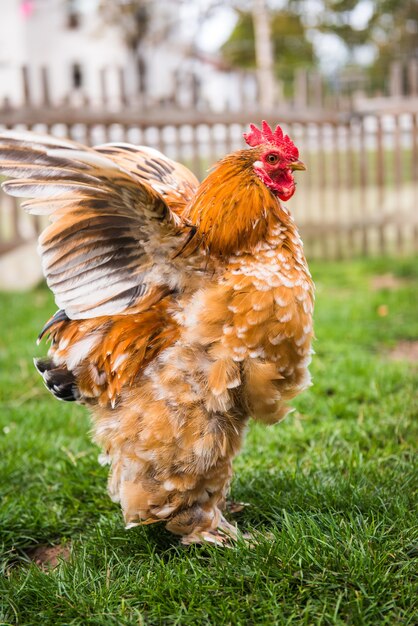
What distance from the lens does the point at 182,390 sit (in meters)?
2.51

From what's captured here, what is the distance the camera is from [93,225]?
7.84ft

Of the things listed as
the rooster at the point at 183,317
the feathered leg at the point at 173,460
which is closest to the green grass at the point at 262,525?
the feathered leg at the point at 173,460

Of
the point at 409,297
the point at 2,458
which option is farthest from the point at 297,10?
the point at 2,458

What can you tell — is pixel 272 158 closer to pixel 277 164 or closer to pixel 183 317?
pixel 277 164

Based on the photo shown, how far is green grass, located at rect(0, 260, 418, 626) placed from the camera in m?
2.29

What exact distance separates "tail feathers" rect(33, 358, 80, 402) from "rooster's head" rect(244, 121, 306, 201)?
112cm

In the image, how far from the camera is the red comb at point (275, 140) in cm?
268

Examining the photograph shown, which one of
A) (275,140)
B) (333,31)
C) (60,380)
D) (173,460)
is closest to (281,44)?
(333,31)

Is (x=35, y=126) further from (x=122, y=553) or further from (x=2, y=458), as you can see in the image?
(x=122, y=553)

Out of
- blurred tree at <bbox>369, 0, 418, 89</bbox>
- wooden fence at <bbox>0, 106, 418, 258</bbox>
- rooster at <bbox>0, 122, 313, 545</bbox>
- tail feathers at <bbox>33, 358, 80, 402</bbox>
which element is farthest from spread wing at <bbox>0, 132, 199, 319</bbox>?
blurred tree at <bbox>369, 0, 418, 89</bbox>

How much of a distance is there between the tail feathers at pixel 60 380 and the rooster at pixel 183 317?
0.4 inches

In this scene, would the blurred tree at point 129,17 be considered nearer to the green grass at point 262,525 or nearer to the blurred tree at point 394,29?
the blurred tree at point 394,29

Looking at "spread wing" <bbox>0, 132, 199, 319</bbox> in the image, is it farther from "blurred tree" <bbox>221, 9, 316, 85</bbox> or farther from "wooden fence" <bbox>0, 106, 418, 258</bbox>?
"blurred tree" <bbox>221, 9, 316, 85</bbox>

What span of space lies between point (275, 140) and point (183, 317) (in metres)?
0.82
